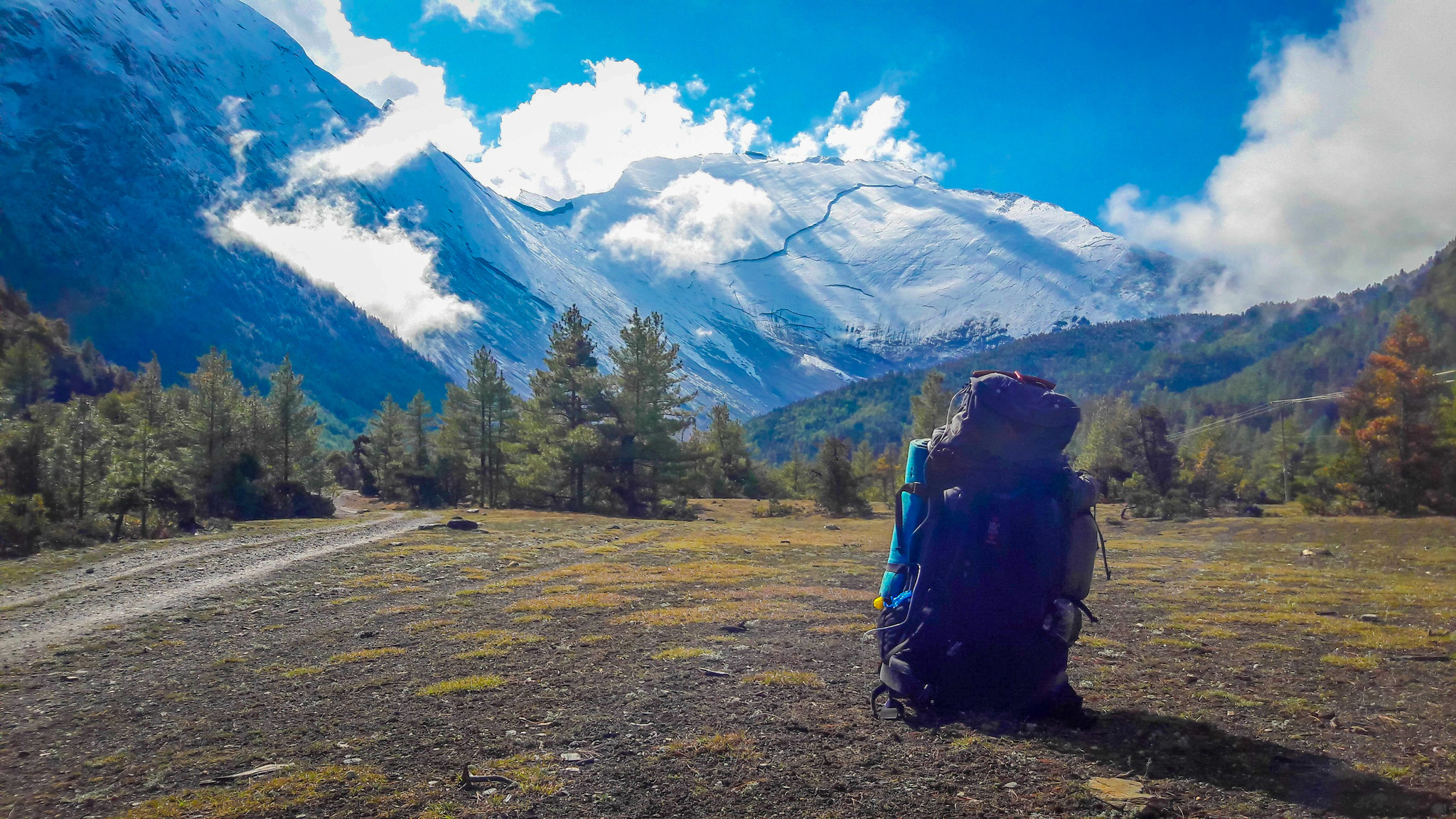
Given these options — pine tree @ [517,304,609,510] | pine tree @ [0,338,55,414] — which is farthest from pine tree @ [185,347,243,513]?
pine tree @ [517,304,609,510]

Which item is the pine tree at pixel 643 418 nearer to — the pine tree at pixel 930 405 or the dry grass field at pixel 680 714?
the pine tree at pixel 930 405

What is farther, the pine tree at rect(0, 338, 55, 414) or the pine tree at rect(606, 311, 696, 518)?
the pine tree at rect(0, 338, 55, 414)

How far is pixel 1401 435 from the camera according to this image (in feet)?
135

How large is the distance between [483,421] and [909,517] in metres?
54.6

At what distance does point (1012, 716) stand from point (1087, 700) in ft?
3.77

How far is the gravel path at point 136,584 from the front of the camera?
1224 cm

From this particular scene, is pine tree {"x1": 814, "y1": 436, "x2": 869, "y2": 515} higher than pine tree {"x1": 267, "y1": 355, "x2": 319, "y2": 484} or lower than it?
lower

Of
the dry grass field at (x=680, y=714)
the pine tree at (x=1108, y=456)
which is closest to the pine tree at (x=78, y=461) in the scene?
the dry grass field at (x=680, y=714)

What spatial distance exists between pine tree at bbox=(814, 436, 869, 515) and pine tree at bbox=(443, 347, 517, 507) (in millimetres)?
24280

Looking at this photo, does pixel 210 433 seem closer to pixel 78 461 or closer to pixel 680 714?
pixel 78 461

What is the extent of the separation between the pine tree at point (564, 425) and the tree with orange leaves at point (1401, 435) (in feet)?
146

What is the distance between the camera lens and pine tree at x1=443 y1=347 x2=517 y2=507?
189 ft

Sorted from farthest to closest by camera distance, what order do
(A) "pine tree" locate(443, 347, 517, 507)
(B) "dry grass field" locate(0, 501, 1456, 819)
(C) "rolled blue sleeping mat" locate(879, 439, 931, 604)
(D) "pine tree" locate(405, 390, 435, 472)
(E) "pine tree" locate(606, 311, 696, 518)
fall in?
(D) "pine tree" locate(405, 390, 435, 472) < (A) "pine tree" locate(443, 347, 517, 507) < (E) "pine tree" locate(606, 311, 696, 518) < (C) "rolled blue sleeping mat" locate(879, 439, 931, 604) < (B) "dry grass field" locate(0, 501, 1456, 819)

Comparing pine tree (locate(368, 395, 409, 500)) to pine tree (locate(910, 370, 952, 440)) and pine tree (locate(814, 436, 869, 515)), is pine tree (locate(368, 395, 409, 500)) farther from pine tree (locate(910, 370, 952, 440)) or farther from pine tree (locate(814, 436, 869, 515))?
pine tree (locate(910, 370, 952, 440))
